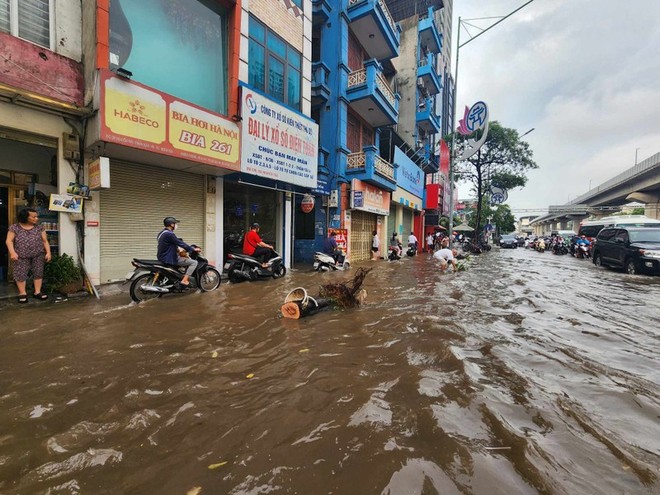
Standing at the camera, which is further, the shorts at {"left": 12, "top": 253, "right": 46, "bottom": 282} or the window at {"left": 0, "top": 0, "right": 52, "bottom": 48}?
the window at {"left": 0, "top": 0, "right": 52, "bottom": 48}

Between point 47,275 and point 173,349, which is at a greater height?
point 47,275

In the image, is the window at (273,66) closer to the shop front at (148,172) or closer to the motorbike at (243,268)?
the shop front at (148,172)

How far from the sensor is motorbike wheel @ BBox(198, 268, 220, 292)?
7.57 meters

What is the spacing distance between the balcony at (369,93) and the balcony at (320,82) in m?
1.12

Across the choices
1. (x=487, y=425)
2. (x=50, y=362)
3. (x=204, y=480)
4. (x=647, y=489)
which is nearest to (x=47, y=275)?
(x=50, y=362)

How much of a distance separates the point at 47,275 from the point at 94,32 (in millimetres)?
4983

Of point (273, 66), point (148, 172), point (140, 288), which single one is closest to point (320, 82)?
point (273, 66)

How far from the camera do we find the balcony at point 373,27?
14633mm

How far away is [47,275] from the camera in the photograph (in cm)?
634

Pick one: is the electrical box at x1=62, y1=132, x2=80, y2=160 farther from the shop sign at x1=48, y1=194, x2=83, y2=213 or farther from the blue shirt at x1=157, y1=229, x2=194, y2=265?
the blue shirt at x1=157, y1=229, x2=194, y2=265

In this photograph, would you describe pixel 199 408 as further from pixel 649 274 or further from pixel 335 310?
pixel 649 274

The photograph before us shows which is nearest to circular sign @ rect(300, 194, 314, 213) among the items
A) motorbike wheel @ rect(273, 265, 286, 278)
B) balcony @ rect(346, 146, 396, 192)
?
balcony @ rect(346, 146, 396, 192)

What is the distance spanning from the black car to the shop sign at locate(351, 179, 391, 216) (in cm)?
1040

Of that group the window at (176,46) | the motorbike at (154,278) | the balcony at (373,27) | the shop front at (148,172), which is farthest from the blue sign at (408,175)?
the motorbike at (154,278)
